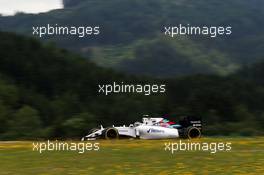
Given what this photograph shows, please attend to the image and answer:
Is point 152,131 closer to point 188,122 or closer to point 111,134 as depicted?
point 188,122

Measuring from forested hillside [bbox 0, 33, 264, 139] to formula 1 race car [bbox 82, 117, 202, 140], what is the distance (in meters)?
10.6

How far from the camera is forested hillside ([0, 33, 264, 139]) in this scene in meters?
66.5

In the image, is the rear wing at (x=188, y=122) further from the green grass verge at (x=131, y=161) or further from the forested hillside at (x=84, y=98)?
the forested hillside at (x=84, y=98)

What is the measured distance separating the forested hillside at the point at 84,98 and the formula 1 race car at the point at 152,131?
10.6 meters

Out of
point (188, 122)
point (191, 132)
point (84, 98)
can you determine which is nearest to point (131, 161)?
point (191, 132)

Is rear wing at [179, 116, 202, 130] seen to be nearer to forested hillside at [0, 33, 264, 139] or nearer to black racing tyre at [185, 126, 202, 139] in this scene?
black racing tyre at [185, 126, 202, 139]

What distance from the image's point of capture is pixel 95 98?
98812mm

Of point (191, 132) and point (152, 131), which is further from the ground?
point (152, 131)

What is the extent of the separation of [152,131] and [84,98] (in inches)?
2798

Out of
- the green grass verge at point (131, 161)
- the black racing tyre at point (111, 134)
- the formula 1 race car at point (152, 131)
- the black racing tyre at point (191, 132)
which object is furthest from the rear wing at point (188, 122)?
the black racing tyre at point (111, 134)

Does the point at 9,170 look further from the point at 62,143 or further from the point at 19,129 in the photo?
the point at 19,129

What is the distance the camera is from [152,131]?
112 feet

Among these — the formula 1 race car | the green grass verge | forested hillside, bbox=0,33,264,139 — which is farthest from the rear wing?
forested hillside, bbox=0,33,264,139

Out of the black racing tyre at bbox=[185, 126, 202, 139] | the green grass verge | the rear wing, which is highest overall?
the rear wing
